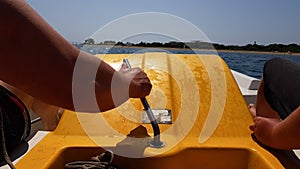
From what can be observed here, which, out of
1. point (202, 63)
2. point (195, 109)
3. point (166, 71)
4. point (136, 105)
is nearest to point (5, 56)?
point (136, 105)

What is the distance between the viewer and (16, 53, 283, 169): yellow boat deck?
3.55 ft

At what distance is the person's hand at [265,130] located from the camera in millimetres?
1116

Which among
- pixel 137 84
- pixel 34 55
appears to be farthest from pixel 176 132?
pixel 34 55

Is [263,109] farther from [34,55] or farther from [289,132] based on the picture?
[34,55]

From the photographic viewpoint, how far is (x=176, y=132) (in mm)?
1229

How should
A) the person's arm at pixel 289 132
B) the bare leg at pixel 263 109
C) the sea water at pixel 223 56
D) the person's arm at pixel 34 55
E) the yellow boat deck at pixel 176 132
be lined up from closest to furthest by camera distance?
the person's arm at pixel 34 55 < the person's arm at pixel 289 132 < the yellow boat deck at pixel 176 132 < the bare leg at pixel 263 109 < the sea water at pixel 223 56

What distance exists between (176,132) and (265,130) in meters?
0.32

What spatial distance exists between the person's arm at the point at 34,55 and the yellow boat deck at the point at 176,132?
32cm

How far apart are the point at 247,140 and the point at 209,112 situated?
0.22 meters

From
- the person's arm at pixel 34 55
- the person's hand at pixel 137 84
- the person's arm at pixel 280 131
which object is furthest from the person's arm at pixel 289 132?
the person's arm at pixel 34 55

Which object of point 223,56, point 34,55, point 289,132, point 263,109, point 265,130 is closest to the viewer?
point 34,55

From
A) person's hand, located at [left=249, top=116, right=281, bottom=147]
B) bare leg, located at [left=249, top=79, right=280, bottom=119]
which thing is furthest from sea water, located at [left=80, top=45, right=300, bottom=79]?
person's hand, located at [left=249, top=116, right=281, bottom=147]

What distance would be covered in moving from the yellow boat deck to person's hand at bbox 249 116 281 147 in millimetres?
35

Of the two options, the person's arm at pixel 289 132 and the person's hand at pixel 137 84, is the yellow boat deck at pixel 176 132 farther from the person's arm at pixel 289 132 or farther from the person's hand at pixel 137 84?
the person's hand at pixel 137 84
